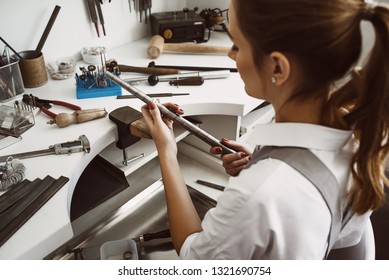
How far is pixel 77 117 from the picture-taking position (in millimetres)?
1071

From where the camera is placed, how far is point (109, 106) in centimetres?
118

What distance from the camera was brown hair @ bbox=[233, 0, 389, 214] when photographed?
52cm

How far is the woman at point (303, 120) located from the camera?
53cm

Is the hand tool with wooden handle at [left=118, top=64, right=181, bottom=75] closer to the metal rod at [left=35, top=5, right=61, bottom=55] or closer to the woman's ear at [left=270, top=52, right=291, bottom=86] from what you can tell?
the metal rod at [left=35, top=5, right=61, bottom=55]

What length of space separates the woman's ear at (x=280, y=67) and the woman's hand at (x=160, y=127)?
0.40 metres

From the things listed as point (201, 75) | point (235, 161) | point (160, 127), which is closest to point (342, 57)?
point (235, 161)

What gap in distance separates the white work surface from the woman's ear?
51 centimetres

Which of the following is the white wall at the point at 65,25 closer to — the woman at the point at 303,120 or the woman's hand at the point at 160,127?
the woman's hand at the point at 160,127

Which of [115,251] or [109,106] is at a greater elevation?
[109,106]

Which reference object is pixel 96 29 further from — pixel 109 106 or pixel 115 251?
pixel 115 251

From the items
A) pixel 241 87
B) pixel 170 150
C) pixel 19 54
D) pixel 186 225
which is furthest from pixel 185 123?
pixel 19 54

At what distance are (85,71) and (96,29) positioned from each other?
0.37 meters

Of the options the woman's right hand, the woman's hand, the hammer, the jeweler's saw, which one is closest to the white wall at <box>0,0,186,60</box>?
the hammer

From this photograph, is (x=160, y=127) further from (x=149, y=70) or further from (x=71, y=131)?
(x=149, y=70)
